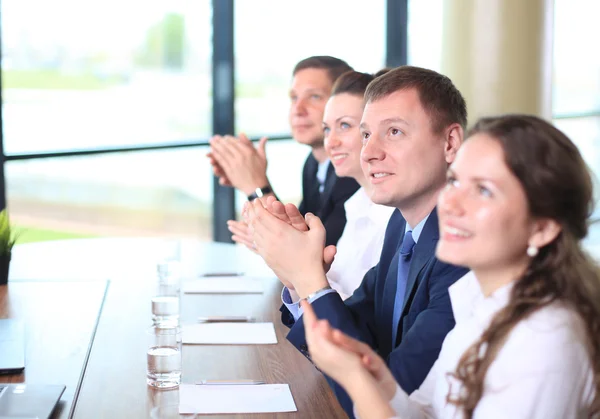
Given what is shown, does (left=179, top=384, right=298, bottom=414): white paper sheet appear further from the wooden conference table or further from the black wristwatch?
the black wristwatch

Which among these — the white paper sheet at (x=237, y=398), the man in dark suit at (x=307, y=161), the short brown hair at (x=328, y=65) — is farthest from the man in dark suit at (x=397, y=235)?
the short brown hair at (x=328, y=65)

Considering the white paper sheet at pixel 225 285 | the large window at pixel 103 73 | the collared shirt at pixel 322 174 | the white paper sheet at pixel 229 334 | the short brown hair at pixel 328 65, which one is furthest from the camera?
the large window at pixel 103 73

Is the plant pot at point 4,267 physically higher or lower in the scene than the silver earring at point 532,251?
lower

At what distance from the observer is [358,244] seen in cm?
269

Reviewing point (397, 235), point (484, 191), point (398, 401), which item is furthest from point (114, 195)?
point (484, 191)

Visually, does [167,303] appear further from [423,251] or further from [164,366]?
[423,251]

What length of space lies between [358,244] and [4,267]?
1.12m

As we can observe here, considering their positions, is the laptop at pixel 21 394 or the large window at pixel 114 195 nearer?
the laptop at pixel 21 394

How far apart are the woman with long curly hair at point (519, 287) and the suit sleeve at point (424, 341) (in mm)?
196

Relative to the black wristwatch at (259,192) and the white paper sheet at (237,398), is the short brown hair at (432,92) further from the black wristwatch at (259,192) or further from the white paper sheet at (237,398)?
the black wristwatch at (259,192)

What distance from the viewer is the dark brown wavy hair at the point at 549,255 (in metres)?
1.28

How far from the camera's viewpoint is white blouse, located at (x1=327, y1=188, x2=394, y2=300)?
8.55 feet

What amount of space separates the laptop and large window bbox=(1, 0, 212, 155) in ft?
9.11

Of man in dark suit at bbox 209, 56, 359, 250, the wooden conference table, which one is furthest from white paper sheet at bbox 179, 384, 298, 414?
man in dark suit at bbox 209, 56, 359, 250
